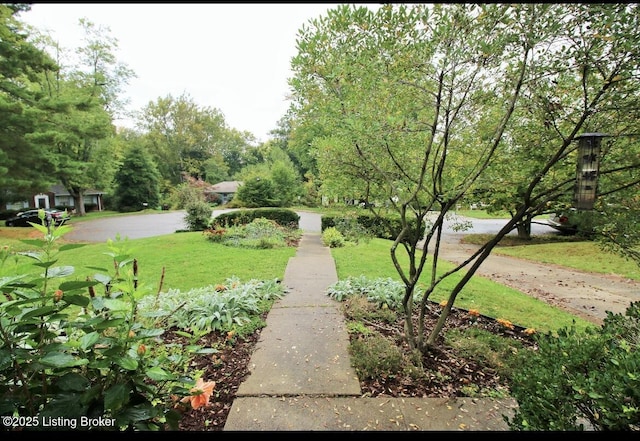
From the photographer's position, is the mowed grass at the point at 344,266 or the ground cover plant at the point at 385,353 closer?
the ground cover plant at the point at 385,353

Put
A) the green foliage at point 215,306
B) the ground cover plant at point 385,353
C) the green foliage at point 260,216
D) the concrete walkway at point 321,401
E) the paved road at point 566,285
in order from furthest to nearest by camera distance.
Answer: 1. the green foliage at point 260,216
2. the paved road at point 566,285
3. the green foliage at point 215,306
4. the ground cover plant at point 385,353
5. the concrete walkway at point 321,401

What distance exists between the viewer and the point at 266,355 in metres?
2.68

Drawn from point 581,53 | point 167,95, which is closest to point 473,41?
point 581,53

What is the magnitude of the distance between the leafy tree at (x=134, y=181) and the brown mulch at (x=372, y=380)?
29.5 m

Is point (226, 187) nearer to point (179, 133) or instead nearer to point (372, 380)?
point (179, 133)

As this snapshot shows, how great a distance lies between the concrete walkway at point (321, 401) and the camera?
1845 millimetres

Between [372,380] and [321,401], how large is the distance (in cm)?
46

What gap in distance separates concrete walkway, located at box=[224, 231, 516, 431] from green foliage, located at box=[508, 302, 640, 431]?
1.70 feet

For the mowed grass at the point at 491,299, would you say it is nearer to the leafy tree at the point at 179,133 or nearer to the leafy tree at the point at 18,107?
the leafy tree at the point at 18,107

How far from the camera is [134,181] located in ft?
89.4

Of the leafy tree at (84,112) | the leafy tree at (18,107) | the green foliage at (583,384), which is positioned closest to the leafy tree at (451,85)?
the green foliage at (583,384)

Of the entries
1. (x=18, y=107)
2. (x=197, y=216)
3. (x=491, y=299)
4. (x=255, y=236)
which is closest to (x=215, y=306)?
(x=491, y=299)

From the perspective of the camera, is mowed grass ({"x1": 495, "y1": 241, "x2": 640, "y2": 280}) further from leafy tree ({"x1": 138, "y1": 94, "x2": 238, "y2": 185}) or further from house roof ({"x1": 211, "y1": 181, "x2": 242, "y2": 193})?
house roof ({"x1": 211, "y1": 181, "x2": 242, "y2": 193})

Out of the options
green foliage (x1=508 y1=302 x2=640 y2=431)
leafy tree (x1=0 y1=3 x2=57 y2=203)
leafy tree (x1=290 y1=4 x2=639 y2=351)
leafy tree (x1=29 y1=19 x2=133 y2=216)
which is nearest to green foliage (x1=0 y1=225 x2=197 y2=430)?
green foliage (x1=508 y1=302 x2=640 y2=431)
